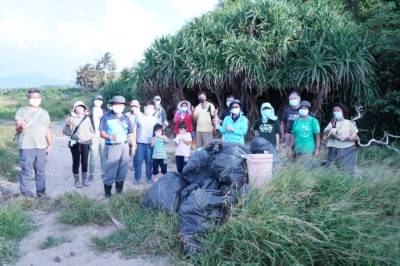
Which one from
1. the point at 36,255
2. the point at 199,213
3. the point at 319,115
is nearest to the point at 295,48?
the point at 319,115

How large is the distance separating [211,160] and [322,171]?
1369 millimetres

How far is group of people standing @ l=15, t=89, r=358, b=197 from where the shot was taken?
5.18 metres

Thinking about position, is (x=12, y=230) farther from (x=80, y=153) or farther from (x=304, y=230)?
(x=304, y=230)

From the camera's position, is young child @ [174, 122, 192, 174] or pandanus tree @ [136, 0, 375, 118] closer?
young child @ [174, 122, 192, 174]

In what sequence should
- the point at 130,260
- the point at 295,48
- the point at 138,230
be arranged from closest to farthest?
1. the point at 130,260
2. the point at 138,230
3. the point at 295,48

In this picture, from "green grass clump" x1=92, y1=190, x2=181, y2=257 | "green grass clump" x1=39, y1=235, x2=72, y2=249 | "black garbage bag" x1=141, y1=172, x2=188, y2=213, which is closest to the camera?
"green grass clump" x1=92, y1=190, x2=181, y2=257

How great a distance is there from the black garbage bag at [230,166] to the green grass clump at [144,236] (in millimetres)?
722

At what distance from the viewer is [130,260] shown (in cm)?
339

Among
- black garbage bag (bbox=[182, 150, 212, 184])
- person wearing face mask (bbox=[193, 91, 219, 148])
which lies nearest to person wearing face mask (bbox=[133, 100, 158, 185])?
person wearing face mask (bbox=[193, 91, 219, 148])

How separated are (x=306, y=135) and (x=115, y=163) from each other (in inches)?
118

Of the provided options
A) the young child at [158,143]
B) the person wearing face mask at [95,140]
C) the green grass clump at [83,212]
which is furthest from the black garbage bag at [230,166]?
the person wearing face mask at [95,140]

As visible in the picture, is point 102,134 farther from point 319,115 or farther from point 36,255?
point 319,115

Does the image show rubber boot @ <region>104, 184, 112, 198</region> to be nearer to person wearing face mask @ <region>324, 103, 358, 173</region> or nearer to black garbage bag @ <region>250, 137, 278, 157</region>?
black garbage bag @ <region>250, 137, 278, 157</region>

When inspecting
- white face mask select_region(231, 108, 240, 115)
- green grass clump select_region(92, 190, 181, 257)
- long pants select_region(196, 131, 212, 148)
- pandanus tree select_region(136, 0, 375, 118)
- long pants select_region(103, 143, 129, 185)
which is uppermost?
pandanus tree select_region(136, 0, 375, 118)
